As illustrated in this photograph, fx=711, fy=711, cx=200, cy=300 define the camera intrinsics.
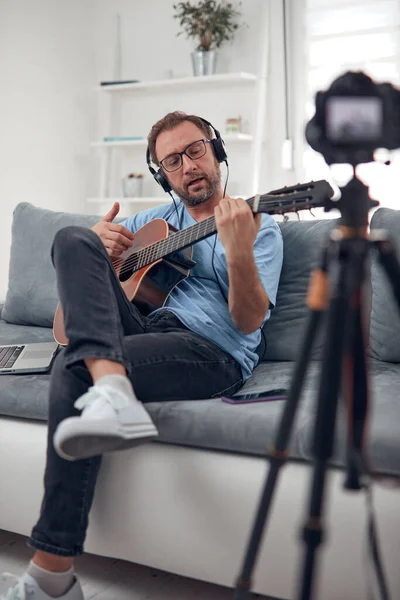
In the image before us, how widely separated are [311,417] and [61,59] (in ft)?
11.2

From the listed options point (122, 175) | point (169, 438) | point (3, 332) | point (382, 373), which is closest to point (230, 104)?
point (122, 175)

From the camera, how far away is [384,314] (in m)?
1.73

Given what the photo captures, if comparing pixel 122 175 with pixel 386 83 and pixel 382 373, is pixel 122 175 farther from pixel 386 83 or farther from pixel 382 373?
pixel 386 83

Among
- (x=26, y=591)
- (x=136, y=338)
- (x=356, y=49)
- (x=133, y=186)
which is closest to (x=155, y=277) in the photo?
(x=136, y=338)

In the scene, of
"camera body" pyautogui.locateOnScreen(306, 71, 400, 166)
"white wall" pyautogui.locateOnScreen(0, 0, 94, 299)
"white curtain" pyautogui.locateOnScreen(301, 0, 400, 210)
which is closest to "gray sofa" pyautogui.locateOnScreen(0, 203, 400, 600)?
"camera body" pyautogui.locateOnScreen(306, 71, 400, 166)

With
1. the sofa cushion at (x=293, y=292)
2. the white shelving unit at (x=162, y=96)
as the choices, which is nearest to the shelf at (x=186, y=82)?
the white shelving unit at (x=162, y=96)

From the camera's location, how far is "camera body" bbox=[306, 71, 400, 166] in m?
0.83

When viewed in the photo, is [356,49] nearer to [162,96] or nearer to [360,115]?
[162,96]

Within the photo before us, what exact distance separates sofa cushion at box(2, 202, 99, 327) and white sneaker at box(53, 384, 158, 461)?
111 centimetres

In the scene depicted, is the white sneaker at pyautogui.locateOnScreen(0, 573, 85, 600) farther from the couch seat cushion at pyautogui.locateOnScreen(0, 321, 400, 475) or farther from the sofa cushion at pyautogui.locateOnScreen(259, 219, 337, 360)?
the sofa cushion at pyautogui.locateOnScreen(259, 219, 337, 360)

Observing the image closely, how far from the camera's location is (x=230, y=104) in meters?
3.96

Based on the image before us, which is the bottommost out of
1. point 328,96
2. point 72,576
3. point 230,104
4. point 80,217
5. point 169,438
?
point 72,576

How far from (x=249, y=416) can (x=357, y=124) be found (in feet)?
2.20

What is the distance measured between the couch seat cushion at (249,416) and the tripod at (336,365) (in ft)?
1.09
